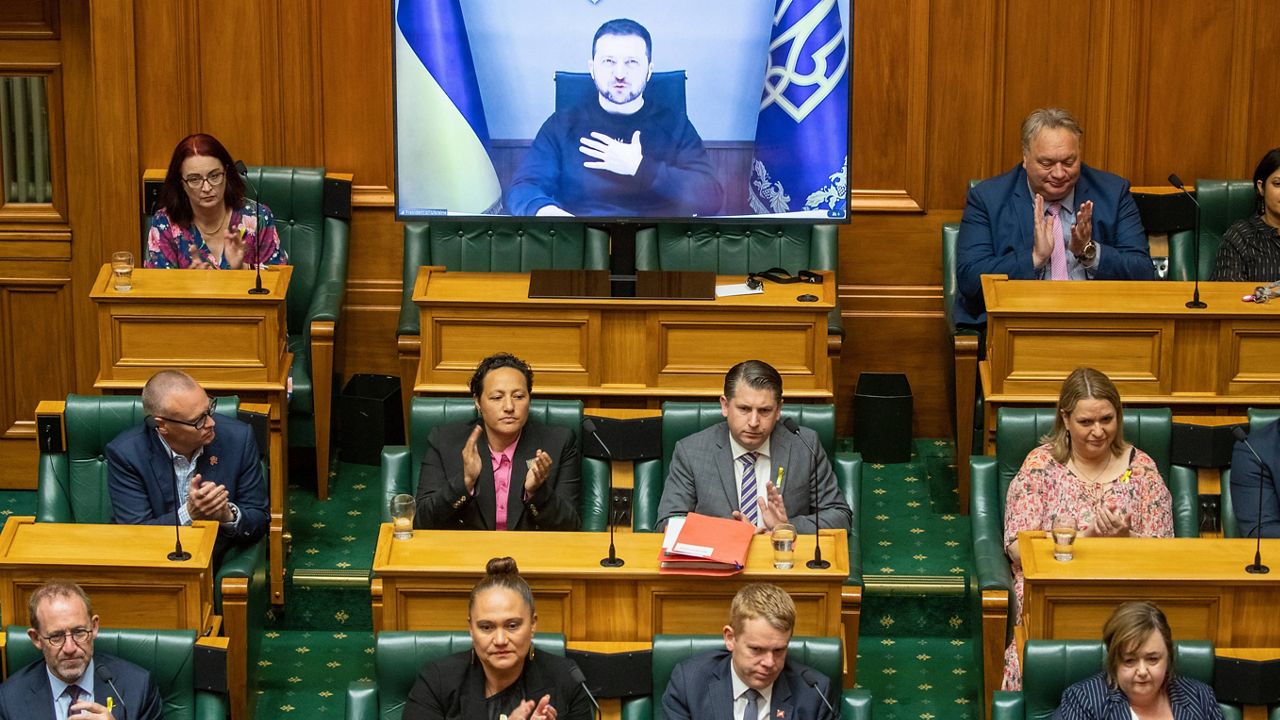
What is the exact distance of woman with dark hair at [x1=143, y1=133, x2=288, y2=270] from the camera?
5422 millimetres

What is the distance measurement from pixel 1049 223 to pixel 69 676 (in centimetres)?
278

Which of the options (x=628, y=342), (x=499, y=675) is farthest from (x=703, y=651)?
(x=628, y=342)

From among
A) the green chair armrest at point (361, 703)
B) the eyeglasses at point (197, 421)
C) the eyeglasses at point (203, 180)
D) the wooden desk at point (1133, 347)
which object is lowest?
the green chair armrest at point (361, 703)

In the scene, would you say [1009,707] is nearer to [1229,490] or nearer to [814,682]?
[814,682]

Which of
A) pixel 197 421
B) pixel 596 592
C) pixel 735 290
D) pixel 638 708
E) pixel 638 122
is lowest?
pixel 638 708

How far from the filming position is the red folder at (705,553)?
410 centimetres

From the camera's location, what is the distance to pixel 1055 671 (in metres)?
3.93

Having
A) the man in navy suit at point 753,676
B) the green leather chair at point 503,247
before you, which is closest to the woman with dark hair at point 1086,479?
the man in navy suit at point 753,676

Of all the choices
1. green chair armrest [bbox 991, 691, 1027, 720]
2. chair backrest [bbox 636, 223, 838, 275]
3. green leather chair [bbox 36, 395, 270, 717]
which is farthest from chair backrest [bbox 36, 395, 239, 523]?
green chair armrest [bbox 991, 691, 1027, 720]

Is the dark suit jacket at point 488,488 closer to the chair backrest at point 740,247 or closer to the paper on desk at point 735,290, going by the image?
the paper on desk at point 735,290

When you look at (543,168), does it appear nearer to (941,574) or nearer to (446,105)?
(446,105)

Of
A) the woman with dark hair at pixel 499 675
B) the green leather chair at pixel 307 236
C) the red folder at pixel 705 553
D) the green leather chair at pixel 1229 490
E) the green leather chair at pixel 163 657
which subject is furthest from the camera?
the green leather chair at pixel 307 236

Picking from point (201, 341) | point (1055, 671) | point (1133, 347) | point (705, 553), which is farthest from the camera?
point (201, 341)

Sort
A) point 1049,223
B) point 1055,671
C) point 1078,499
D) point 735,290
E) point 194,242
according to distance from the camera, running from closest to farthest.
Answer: point 1055,671 < point 1078,499 < point 1049,223 < point 735,290 < point 194,242
